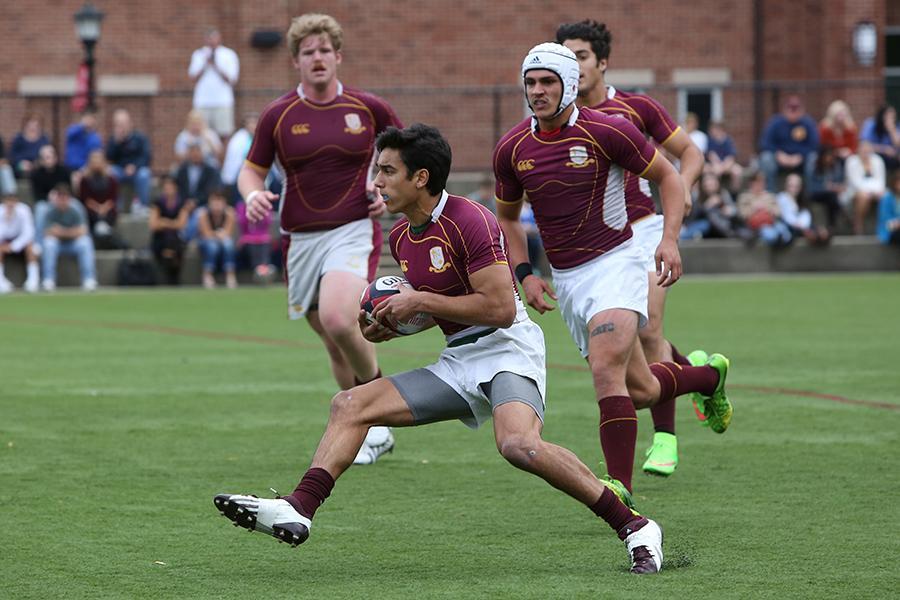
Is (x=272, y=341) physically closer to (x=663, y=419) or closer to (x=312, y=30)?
(x=312, y=30)

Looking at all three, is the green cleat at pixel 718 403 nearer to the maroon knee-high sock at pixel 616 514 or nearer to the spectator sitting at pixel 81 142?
the maroon knee-high sock at pixel 616 514

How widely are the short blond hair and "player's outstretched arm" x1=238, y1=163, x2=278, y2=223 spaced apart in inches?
28.3

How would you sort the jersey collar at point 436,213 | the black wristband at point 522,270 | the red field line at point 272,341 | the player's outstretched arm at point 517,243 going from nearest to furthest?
the jersey collar at point 436,213
the player's outstretched arm at point 517,243
the black wristband at point 522,270
the red field line at point 272,341

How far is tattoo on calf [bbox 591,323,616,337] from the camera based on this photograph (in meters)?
7.32

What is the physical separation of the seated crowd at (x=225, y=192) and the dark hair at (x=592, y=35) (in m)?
14.6

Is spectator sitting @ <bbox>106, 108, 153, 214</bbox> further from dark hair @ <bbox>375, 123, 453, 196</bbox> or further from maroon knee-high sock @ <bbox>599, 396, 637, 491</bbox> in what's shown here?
dark hair @ <bbox>375, 123, 453, 196</bbox>

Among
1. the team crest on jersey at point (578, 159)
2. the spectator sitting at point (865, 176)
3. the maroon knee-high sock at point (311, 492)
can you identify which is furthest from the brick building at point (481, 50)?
the maroon knee-high sock at point (311, 492)

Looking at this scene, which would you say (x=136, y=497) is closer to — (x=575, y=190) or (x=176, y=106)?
(x=575, y=190)

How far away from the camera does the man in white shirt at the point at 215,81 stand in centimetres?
2552

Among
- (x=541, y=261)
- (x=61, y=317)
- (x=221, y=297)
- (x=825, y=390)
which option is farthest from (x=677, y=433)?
(x=541, y=261)

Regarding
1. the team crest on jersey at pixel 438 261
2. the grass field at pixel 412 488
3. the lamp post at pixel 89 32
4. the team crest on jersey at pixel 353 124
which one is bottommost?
the grass field at pixel 412 488

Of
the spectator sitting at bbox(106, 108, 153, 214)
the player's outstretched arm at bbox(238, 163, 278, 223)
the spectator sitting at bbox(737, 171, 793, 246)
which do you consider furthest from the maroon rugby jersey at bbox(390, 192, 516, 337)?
the spectator sitting at bbox(106, 108, 153, 214)

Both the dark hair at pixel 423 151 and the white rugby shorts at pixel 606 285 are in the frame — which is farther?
the white rugby shorts at pixel 606 285

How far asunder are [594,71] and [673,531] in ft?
8.45
